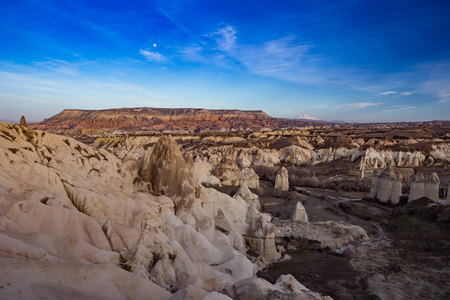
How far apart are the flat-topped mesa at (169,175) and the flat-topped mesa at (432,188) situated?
3451 cm

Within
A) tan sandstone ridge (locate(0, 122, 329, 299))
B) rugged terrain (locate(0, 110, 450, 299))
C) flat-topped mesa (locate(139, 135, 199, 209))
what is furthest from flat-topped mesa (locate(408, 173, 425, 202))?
flat-topped mesa (locate(139, 135, 199, 209))

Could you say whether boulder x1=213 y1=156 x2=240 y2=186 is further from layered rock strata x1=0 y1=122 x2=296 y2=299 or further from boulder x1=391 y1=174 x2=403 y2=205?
layered rock strata x1=0 y1=122 x2=296 y2=299

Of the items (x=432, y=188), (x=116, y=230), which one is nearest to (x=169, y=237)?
(x=116, y=230)

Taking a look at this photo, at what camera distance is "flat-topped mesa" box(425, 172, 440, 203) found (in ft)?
128

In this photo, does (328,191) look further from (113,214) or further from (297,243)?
(113,214)

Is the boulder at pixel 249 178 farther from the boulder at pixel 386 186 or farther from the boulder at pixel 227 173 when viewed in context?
the boulder at pixel 386 186

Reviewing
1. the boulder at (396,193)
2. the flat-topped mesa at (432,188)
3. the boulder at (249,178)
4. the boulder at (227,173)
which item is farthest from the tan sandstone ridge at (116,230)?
the flat-topped mesa at (432,188)

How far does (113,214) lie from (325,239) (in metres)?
17.8

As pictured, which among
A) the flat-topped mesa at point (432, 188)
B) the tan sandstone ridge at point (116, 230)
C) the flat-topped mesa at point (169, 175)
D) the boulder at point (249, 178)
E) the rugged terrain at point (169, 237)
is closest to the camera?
the tan sandstone ridge at point (116, 230)

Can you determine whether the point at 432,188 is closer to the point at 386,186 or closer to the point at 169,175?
the point at 386,186

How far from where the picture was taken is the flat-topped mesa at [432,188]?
38.9m

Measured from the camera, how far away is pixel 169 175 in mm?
22297

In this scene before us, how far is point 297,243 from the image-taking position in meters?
24.2

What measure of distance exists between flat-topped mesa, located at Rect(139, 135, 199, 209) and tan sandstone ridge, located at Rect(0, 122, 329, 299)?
8 cm
